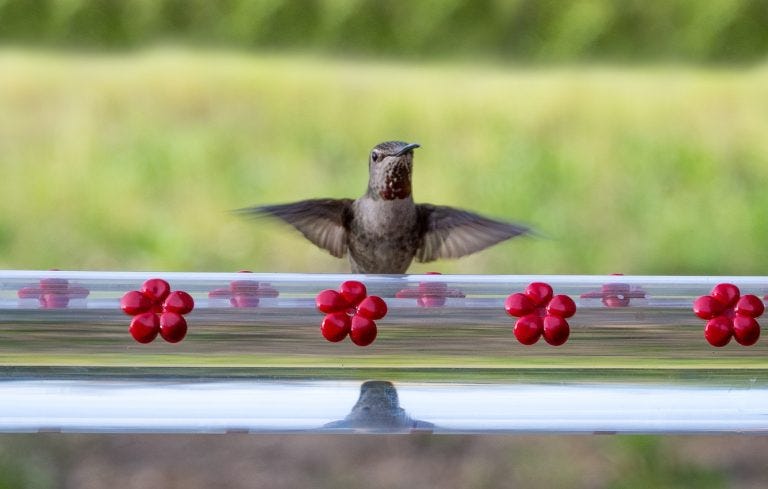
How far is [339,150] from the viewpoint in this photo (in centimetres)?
156

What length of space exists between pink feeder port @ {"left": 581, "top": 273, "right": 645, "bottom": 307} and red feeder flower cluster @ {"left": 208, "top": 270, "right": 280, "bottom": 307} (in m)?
0.35

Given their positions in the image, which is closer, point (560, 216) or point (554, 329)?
point (554, 329)

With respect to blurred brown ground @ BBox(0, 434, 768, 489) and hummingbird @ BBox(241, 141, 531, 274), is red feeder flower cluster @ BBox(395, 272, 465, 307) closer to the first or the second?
hummingbird @ BBox(241, 141, 531, 274)

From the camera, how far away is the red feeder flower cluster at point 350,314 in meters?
1.00

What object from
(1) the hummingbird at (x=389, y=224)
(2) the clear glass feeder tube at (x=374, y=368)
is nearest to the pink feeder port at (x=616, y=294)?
(2) the clear glass feeder tube at (x=374, y=368)

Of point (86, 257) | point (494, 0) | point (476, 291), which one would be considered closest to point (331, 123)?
point (494, 0)

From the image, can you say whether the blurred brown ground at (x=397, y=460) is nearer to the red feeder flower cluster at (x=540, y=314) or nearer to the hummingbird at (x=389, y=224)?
the hummingbird at (x=389, y=224)

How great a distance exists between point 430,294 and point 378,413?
14 centimetres

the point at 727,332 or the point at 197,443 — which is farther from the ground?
the point at 727,332

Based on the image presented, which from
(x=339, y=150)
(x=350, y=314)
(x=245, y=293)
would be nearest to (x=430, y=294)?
(x=350, y=314)

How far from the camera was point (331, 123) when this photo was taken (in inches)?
61.6

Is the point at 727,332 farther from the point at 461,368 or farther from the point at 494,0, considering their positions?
the point at 494,0

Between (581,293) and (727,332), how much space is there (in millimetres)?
162

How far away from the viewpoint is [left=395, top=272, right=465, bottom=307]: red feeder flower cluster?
1.05 meters
